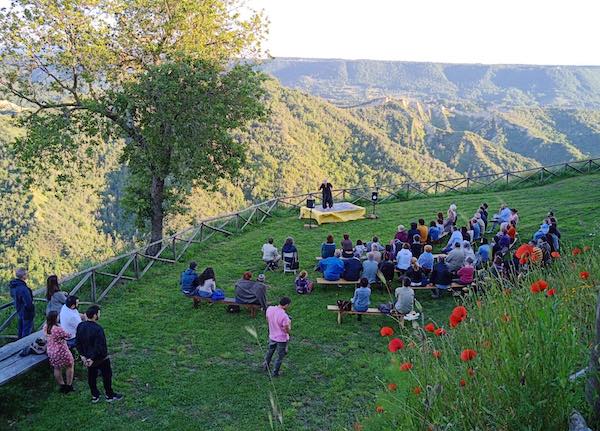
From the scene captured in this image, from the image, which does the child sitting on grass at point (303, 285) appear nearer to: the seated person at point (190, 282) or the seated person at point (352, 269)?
the seated person at point (352, 269)

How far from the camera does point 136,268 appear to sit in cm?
1455

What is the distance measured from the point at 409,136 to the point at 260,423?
118057 mm

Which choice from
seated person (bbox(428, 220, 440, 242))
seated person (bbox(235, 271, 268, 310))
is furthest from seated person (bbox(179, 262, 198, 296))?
seated person (bbox(428, 220, 440, 242))

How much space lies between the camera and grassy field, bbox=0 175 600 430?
7613 mm

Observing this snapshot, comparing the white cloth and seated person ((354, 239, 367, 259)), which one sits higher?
the white cloth

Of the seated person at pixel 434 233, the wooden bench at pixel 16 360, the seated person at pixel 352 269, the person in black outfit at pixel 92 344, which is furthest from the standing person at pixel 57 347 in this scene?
the seated person at pixel 434 233

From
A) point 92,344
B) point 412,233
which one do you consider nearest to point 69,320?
point 92,344

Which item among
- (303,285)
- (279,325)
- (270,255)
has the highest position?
(279,325)

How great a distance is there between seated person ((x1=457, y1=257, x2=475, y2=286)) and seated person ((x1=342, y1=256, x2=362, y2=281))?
2384 mm

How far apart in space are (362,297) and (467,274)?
253 cm

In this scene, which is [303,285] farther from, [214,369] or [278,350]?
[278,350]

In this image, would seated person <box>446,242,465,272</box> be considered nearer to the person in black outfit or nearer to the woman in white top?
the woman in white top

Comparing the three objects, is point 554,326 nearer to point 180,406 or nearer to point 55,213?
point 180,406

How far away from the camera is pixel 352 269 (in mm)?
12641
